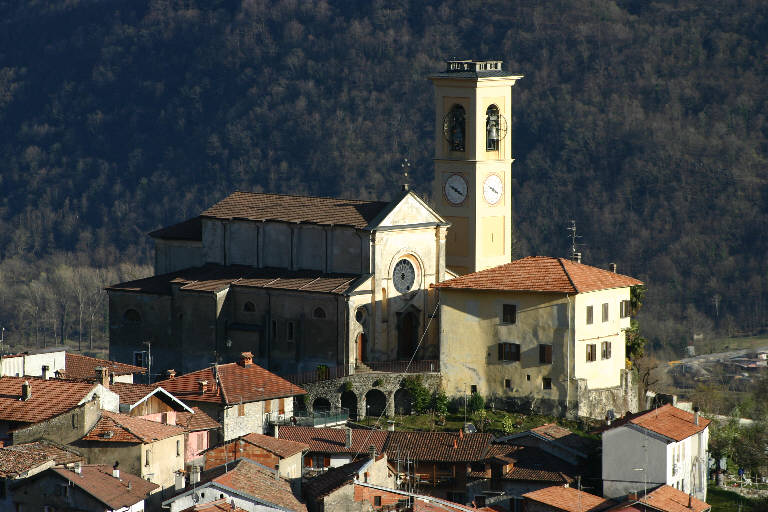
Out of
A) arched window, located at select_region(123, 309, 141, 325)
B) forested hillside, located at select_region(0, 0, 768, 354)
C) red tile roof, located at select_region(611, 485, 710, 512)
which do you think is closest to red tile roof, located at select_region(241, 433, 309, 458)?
red tile roof, located at select_region(611, 485, 710, 512)

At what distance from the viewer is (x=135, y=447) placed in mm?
61812

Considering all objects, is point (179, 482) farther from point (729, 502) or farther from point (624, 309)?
point (624, 309)

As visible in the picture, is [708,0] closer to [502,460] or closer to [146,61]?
[146,61]

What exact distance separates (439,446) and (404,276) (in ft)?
28.7

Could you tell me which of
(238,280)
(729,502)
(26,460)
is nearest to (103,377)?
(26,460)

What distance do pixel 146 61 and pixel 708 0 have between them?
158ft

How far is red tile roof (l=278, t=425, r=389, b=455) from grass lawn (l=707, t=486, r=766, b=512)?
10.5m

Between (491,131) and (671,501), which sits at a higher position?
(491,131)

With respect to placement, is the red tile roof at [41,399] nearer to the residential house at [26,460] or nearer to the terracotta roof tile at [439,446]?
the residential house at [26,460]

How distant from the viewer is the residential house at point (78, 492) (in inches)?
2242

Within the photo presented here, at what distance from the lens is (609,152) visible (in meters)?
139

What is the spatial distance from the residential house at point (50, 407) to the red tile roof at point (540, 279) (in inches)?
508

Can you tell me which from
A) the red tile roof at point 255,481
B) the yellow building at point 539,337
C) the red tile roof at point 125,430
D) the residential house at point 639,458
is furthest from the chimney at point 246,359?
the residential house at point 639,458

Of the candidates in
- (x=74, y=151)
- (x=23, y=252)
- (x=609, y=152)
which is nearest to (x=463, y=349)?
(x=609, y=152)
